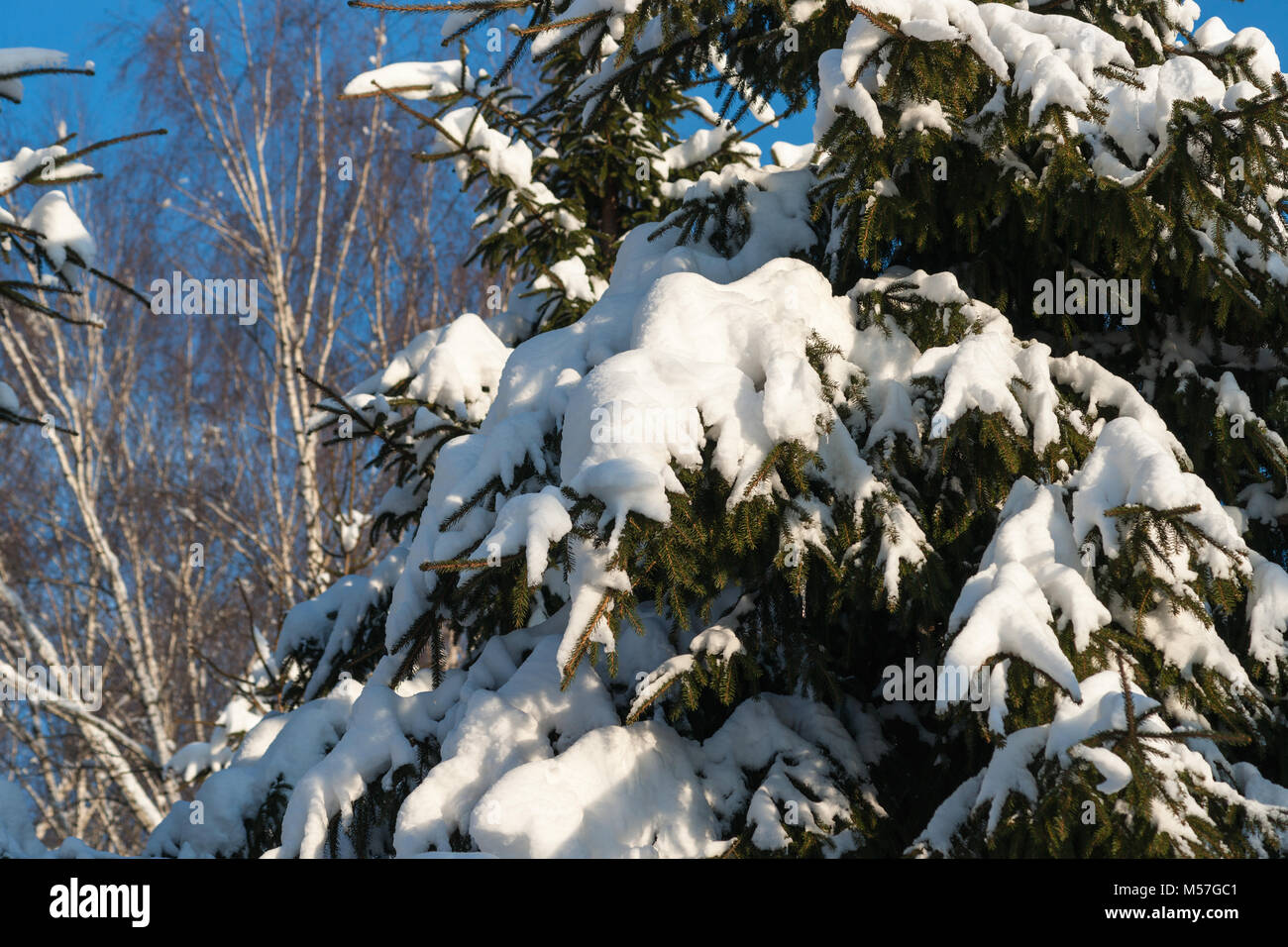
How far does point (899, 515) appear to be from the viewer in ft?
9.95

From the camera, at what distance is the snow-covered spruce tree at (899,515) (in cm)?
265

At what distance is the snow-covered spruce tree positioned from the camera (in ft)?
8.71

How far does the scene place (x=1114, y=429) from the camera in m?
2.99
